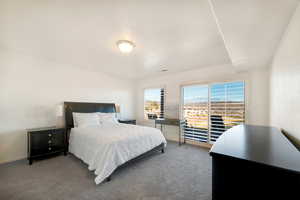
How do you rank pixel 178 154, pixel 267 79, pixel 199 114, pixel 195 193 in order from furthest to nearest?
pixel 199 114 → pixel 178 154 → pixel 267 79 → pixel 195 193

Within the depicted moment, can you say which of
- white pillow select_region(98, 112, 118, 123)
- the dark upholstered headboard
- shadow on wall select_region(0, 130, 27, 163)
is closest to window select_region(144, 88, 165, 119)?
the dark upholstered headboard

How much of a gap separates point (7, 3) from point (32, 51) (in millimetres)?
1534

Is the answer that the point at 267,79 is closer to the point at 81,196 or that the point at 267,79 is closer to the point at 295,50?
the point at 295,50

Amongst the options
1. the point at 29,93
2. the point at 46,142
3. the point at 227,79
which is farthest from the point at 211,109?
the point at 29,93

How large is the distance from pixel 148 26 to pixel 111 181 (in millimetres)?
2533

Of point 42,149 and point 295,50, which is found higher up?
point 295,50

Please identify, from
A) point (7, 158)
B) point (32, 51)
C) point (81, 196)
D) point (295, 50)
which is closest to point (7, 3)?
point (32, 51)

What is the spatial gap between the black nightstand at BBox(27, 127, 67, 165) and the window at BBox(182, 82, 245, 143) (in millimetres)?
3591

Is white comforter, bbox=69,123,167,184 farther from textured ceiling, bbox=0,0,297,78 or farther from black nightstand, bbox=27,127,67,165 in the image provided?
textured ceiling, bbox=0,0,297,78

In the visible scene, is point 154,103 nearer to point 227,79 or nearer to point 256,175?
point 227,79

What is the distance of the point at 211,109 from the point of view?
3.64 meters

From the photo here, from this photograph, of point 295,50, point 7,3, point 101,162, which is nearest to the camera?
point 295,50

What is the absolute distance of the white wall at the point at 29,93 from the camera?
2.62 meters

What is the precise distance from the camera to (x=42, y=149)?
270cm
